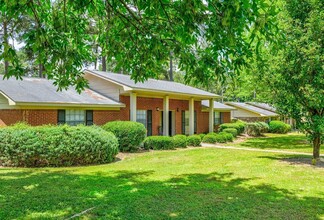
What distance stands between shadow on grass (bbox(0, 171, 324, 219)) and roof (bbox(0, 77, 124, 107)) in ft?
19.1

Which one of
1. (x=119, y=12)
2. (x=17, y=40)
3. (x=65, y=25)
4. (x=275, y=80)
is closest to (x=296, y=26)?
(x=275, y=80)

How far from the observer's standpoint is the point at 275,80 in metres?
11.7

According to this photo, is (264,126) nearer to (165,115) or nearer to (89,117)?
(165,115)

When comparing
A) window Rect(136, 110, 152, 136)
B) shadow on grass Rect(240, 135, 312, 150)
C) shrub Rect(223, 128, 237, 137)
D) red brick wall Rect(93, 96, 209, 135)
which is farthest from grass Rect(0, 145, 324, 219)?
shrub Rect(223, 128, 237, 137)

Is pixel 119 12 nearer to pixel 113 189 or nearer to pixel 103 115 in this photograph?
pixel 113 189

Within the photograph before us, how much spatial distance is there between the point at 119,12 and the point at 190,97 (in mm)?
16573

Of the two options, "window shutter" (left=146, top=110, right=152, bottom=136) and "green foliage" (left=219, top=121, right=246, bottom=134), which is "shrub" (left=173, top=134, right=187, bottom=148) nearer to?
"window shutter" (left=146, top=110, right=152, bottom=136)

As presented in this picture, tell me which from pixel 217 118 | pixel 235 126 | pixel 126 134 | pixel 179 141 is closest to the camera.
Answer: pixel 126 134

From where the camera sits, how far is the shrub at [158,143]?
16641mm

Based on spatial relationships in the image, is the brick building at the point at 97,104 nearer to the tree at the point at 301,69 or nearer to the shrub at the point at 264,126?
the tree at the point at 301,69

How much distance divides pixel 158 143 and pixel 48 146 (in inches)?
291

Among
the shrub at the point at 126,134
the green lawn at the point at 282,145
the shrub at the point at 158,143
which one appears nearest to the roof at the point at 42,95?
the shrub at the point at 126,134

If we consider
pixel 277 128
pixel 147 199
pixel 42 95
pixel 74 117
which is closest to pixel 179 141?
pixel 74 117

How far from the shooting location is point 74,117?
16000 mm
